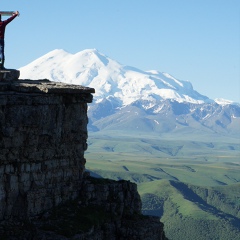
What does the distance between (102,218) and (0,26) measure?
1149 cm

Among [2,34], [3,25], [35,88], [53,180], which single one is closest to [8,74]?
[2,34]

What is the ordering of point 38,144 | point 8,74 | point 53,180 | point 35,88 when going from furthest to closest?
point 53,180, point 8,74, point 38,144, point 35,88

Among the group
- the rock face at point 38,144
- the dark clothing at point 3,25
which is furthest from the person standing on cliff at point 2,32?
the rock face at point 38,144

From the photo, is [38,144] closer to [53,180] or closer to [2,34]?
[53,180]

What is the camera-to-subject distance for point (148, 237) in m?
46.9

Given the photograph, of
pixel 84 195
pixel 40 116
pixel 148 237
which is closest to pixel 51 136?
pixel 40 116

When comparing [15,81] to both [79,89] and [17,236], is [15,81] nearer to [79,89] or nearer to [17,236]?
[79,89]

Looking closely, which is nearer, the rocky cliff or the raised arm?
the rocky cliff

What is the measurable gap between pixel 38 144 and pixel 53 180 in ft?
9.18

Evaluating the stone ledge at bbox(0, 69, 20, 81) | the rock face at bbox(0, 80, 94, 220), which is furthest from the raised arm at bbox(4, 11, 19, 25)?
the rock face at bbox(0, 80, 94, 220)

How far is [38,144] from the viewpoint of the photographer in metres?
42.7

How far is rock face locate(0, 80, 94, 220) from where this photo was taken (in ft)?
134

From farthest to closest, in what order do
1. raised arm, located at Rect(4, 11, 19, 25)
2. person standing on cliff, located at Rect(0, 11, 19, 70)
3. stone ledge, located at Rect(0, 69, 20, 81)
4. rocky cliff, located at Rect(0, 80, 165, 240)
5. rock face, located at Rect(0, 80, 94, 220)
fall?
person standing on cliff, located at Rect(0, 11, 19, 70), raised arm, located at Rect(4, 11, 19, 25), stone ledge, located at Rect(0, 69, 20, 81), rocky cliff, located at Rect(0, 80, 165, 240), rock face, located at Rect(0, 80, 94, 220)

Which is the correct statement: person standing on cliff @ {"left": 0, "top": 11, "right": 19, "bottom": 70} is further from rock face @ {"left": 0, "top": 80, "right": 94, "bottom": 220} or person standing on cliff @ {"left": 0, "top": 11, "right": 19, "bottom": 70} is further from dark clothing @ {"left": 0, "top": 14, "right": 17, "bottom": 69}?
rock face @ {"left": 0, "top": 80, "right": 94, "bottom": 220}
